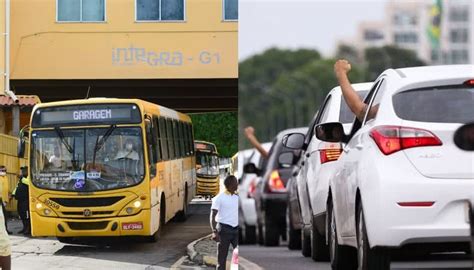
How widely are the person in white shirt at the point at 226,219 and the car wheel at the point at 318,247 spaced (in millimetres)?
1235

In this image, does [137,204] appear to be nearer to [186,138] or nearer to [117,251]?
[117,251]

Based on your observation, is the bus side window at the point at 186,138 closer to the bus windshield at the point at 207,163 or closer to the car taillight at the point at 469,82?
the bus windshield at the point at 207,163

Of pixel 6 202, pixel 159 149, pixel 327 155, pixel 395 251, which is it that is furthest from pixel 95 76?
pixel 395 251

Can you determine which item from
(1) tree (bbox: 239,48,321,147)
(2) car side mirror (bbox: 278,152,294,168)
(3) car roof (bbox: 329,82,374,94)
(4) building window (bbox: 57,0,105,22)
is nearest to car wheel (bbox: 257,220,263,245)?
(1) tree (bbox: 239,48,321,147)

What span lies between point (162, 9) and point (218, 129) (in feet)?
2.93

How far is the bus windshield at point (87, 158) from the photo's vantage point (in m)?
6.45

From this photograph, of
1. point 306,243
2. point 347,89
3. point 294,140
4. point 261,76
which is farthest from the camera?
point 261,76

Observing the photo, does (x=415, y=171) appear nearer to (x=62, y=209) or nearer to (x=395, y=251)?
(x=395, y=251)

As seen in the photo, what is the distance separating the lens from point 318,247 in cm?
488

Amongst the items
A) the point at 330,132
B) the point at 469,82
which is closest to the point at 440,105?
the point at 469,82

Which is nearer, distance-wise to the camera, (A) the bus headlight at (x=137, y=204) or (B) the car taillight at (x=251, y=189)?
(A) the bus headlight at (x=137, y=204)

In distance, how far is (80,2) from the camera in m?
6.74

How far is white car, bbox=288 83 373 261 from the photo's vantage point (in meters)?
4.20

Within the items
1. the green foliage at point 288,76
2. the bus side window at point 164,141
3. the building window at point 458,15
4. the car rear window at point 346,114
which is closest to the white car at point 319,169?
the car rear window at point 346,114
